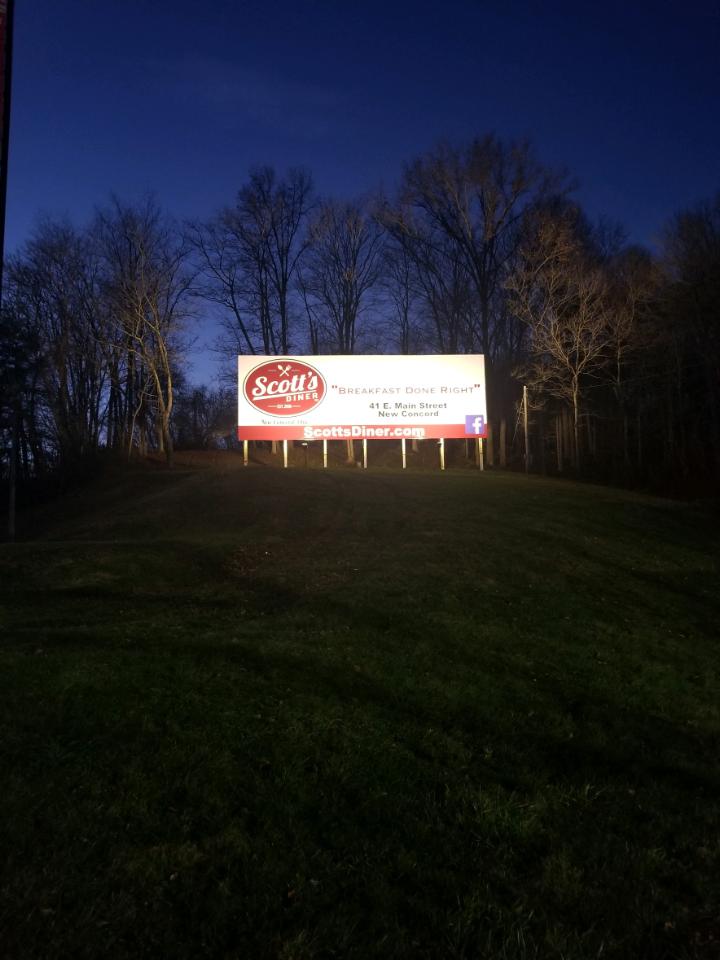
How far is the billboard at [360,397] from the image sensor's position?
29719mm

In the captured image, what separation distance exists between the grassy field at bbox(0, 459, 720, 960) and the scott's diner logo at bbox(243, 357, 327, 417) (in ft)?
54.2

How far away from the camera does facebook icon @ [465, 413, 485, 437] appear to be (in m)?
30.5

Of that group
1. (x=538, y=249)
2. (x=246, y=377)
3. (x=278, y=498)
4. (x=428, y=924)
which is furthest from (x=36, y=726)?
(x=538, y=249)

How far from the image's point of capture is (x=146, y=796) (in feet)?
15.8

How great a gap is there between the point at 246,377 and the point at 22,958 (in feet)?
89.1

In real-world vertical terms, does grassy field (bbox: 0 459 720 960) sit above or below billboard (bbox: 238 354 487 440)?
below

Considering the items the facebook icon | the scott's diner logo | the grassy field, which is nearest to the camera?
the grassy field

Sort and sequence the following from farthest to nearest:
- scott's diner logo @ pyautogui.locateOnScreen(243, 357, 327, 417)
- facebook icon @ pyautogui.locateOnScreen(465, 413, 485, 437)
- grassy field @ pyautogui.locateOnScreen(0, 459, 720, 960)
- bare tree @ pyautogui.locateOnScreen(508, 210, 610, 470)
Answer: bare tree @ pyautogui.locateOnScreen(508, 210, 610, 470) < facebook icon @ pyautogui.locateOnScreen(465, 413, 485, 437) < scott's diner logo @ pyautogui.locateOnScreen(243, 357, 327, 417) < grassy field @ pyautogui.locateOnScreen(0, 459, 720, 960)

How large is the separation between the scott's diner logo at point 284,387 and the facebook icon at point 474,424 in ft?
19.9

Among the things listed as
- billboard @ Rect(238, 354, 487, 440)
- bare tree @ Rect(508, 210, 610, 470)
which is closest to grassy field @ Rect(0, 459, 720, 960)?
billboard @ Rect(238, 354, 487, 440)

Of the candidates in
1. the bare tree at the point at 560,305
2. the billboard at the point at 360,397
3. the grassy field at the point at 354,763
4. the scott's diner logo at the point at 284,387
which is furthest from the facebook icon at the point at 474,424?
the grassy field at the point at 354,763

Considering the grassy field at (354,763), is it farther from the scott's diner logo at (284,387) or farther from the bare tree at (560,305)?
the bare tree at (560,305)

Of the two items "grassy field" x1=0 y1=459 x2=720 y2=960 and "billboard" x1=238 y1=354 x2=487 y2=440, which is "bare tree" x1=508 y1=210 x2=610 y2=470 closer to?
"billboard" x1=238 y1=354 x2=487 y2=440

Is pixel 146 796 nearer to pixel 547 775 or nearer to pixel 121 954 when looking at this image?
pixel 121 954
